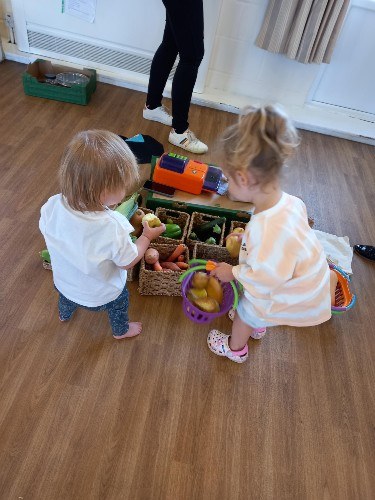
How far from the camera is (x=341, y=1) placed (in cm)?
207

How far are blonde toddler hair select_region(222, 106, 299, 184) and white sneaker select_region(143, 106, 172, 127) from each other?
159 centimetres

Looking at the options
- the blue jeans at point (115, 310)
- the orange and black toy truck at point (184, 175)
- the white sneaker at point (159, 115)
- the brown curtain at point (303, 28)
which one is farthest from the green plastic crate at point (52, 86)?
the blue jeans at point (115, 310)

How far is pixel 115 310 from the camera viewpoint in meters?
1.15

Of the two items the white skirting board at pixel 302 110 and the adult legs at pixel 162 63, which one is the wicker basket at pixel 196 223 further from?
the white skirting board at pixel 302 110

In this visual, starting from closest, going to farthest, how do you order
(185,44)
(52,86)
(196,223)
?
(196,223) → (185,44) → (52,86)

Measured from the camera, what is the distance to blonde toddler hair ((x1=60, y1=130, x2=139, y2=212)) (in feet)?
2.62

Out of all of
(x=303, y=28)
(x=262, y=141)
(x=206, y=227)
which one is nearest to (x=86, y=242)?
(x=262, y=141)

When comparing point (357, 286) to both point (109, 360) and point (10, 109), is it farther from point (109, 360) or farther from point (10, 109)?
point (10, 109)

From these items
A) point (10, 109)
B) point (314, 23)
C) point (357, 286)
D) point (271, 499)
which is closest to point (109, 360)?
point (271, 499)

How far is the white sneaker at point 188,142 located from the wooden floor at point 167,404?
93 centimetres

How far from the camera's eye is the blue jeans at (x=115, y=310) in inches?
44.5

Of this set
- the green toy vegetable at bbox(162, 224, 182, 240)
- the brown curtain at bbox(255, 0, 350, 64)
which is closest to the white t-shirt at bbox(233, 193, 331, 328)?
the green toy vegetable at bbox(162, 224, 182, 240)

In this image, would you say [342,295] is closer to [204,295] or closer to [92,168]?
[204,295]

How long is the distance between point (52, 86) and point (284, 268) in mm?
2026
